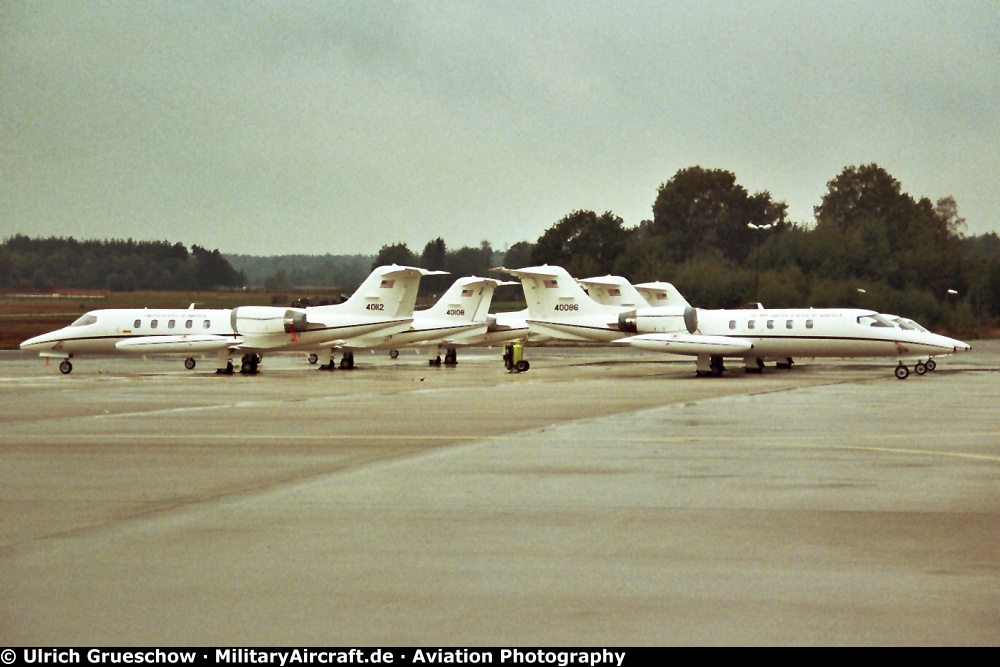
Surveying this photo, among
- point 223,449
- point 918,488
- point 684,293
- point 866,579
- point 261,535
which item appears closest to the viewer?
point 866,579

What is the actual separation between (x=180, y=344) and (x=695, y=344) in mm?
20203

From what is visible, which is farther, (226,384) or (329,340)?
(329,340)

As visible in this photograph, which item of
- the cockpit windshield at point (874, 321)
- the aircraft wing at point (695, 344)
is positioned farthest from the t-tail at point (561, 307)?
the cockpit windshield at point (874, 321)

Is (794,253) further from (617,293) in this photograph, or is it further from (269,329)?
(269,329)

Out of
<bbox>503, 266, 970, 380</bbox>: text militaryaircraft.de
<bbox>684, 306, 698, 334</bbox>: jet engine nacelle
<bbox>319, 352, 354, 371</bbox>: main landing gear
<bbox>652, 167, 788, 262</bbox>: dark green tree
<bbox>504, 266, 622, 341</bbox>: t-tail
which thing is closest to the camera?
<bbox>503, 266, 970, 380</bbox>: text militaryaircraft.de

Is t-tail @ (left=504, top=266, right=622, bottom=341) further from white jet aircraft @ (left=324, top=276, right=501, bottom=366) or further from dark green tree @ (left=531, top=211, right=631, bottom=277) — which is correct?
dark green tree @ (left=531, top=211, right=631, bottom=277)

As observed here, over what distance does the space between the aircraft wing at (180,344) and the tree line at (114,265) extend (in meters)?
34.0

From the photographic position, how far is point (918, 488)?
1251 centimetres

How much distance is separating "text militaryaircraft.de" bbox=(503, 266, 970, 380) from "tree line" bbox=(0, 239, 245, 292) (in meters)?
39.4

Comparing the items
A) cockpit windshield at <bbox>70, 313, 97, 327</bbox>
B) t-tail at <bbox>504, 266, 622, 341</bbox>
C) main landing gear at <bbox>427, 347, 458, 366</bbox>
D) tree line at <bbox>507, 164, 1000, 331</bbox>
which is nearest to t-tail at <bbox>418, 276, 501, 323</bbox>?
main landing gear at <bbox>427, 347, 458, 366</bbox>

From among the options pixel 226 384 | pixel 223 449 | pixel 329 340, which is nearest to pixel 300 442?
pixel 223 449

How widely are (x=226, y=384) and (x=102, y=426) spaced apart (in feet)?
50.4

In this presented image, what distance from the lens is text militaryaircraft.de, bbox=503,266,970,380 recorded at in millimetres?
39438
